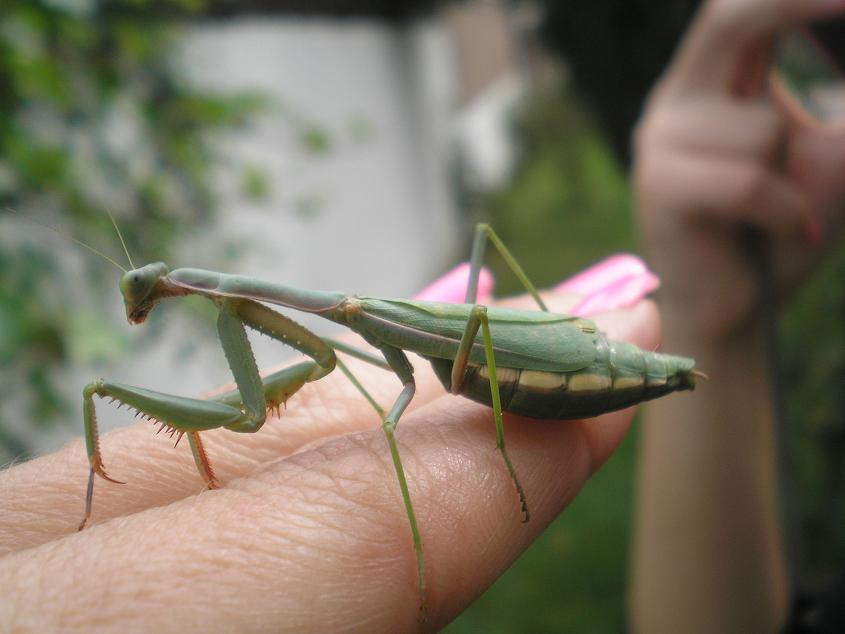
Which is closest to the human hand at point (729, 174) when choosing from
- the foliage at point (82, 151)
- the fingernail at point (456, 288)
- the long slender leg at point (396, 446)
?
the fingernail at point (456, 288)

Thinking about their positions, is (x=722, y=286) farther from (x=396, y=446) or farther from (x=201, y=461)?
(x=201, y=461)

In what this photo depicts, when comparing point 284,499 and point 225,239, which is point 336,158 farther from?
point 284,499

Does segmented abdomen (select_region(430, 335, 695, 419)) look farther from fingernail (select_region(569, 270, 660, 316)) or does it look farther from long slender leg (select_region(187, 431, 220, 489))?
long slender leg (select_region(187, 431, 220, 489))

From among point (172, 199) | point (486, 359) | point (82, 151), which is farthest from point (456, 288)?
point (82, 151)

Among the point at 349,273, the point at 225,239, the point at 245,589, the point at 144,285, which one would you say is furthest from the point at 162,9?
the point at 349,273

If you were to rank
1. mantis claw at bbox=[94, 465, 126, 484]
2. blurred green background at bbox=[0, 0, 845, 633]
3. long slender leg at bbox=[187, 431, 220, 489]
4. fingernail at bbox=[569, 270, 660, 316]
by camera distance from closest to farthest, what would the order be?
mantis claw at bbox=[94, 465, 126, 484] → long slender leg at bbox=[187, 431, 220, 489] → fingernail at bbox=[569, 270, 660, 316] → blurred green background at bbox=[0, 0, 845, 633]

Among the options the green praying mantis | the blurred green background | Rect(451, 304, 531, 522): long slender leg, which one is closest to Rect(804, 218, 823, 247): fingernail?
the blurred green background
